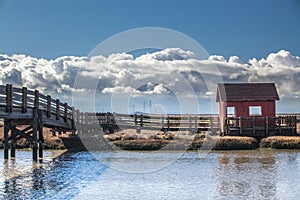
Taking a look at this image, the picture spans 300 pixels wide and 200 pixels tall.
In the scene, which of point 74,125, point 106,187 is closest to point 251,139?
point 74,125

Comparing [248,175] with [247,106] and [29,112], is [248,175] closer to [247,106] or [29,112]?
[29,112]

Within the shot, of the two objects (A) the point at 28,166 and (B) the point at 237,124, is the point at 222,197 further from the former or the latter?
(B) the point at 237,124

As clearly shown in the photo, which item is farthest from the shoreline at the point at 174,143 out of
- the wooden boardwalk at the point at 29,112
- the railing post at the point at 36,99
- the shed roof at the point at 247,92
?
the railing post at the point at 36,99

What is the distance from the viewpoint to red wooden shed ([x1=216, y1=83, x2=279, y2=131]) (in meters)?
35.3

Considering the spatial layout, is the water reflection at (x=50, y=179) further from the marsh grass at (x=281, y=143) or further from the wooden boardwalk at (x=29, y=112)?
the marsh grass at (x=281, y=143)

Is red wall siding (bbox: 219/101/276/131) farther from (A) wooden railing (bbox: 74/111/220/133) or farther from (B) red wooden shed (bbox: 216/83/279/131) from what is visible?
(A) wooden railing (bbox: 74/111/220/133)

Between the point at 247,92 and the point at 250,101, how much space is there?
824mm

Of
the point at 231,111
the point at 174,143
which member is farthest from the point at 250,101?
the point at 174,143

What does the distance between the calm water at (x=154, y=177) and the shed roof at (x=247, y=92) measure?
925 cm

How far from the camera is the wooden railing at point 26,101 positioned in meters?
20.8

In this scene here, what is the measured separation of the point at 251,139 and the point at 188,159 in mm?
7794

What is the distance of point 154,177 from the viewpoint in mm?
18219

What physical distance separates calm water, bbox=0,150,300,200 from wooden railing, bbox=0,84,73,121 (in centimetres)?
260

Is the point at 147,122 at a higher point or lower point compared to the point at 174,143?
higher
